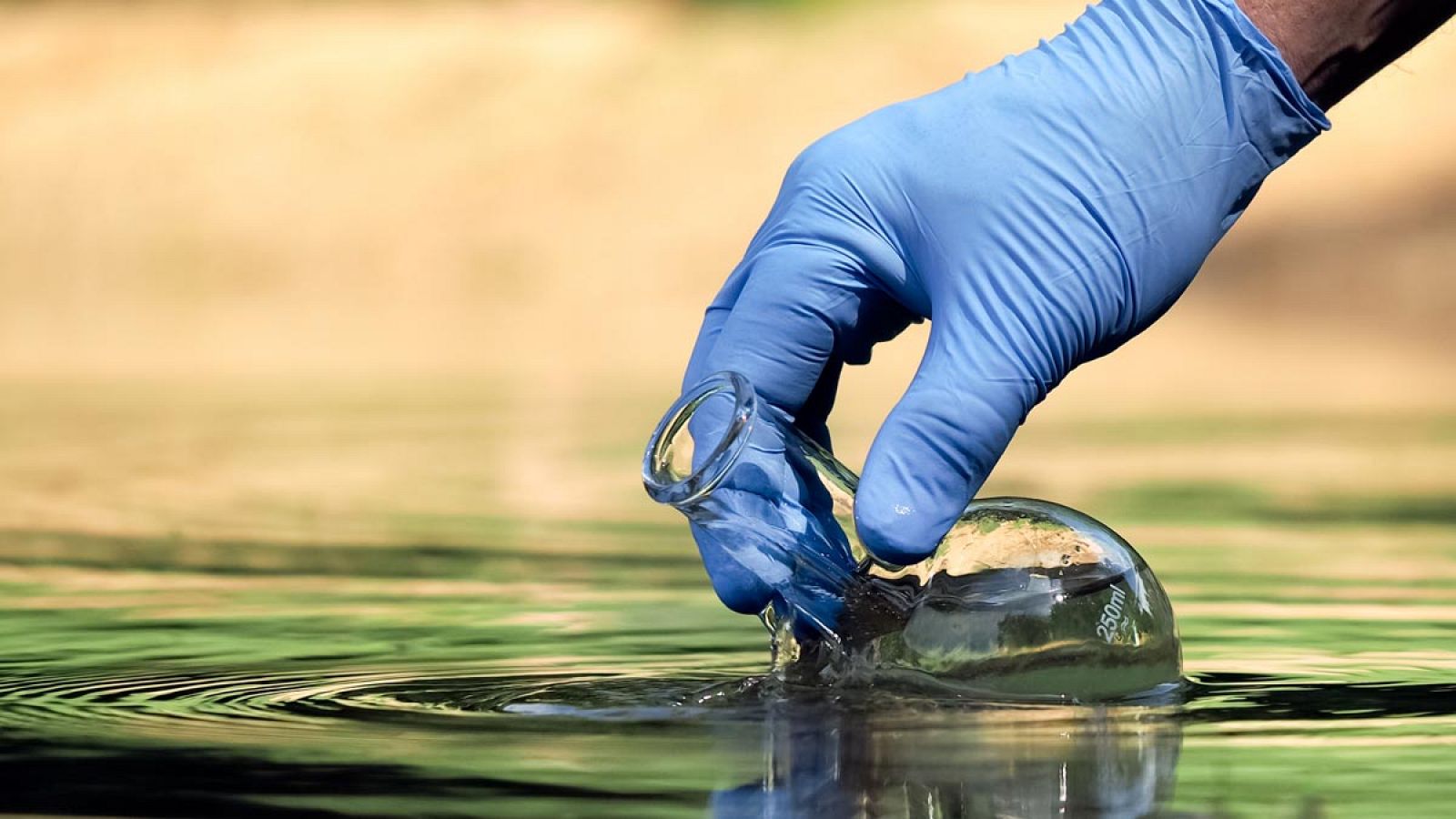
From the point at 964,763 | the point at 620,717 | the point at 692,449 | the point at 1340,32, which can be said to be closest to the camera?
the point at 964,763

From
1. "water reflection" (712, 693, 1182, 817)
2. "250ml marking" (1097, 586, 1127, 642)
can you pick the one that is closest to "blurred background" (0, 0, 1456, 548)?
"250ml marking" (1097, 586, 1127, 642)

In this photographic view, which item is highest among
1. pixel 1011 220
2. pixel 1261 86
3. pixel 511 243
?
pixel 511 243

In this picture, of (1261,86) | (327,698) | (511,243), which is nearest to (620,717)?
(327,698)

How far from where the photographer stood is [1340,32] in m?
2.38

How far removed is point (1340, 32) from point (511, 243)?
45.8 ft

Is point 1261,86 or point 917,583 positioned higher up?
point 1261,86

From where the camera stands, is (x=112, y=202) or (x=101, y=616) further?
(x=112, y=202)

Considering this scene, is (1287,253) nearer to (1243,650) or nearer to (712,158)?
(712,158)

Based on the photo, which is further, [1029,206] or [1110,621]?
[1029,206]

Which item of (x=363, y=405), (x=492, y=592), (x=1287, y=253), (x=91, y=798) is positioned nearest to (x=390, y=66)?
(x=1287, y=253)

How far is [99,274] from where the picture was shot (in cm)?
1608

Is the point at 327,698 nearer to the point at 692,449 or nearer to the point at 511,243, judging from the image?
the point at 692,449

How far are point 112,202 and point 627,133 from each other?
12.6ft

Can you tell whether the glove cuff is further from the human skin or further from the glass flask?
the glass flask
